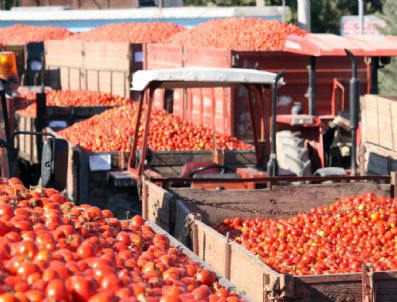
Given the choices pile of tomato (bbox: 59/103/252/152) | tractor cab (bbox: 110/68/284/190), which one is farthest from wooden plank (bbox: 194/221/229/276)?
pile of tomato (bbox: 59/103/252/152)

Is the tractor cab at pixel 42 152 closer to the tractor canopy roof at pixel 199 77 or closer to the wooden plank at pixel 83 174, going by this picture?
the tractor canopy roof at pixel 199 77

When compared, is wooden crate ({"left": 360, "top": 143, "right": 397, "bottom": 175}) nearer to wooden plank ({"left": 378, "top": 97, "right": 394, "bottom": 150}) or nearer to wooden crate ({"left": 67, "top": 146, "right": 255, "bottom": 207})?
wooden plank ({"left": 378, "top": 97, "right": 394, "bottom": 150})

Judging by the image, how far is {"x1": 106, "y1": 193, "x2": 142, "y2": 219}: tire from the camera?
12.9 meters

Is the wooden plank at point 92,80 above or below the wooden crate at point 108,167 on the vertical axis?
below

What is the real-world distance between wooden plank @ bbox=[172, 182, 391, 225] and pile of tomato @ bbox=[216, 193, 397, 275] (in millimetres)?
143

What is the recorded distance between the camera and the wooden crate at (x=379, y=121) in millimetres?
13984

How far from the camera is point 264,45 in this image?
18953 mm

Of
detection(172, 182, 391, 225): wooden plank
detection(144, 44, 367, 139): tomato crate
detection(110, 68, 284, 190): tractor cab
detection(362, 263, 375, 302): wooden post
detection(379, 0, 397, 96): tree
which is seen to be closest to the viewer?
detection(362, 263, 375, 302): wooden post

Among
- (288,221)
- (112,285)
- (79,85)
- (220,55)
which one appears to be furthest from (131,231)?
(79,85)

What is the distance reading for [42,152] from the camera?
8.48m

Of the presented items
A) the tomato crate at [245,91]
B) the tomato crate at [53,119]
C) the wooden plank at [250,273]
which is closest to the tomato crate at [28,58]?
the tomato crate at [53,119]

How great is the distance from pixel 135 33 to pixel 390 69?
7.73 m

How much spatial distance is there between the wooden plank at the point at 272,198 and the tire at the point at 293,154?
3.33m

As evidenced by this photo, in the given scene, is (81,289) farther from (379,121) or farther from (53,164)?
(379,121)
